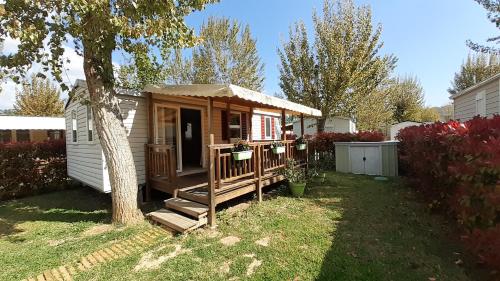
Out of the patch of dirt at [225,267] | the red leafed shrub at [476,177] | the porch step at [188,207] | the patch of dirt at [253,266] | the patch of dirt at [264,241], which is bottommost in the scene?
the patch of dirt at [225,267]

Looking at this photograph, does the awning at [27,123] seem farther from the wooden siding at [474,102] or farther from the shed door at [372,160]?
the wooden siding at [474,102]

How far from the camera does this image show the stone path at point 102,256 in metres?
3.63

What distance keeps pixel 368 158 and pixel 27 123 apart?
1982 centimetres

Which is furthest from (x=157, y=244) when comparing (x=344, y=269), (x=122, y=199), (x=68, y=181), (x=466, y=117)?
(x=466, y=117)

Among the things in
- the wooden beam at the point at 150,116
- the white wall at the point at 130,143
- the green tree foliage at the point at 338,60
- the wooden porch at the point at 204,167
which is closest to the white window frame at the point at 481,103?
the green tree foliage at the point at 338,60

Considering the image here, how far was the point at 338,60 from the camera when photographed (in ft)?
44.5

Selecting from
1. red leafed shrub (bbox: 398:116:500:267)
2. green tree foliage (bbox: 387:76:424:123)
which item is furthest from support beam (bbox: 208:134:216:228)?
green tree foliage (bbox: 387:76:424:123)

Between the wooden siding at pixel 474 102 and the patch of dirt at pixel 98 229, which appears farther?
the wooden siding at pixel 474 102

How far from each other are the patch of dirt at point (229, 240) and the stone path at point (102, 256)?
125 cm

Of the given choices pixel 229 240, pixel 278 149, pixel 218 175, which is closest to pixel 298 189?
pixel 278 149

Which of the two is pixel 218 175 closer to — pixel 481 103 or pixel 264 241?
pixel 264 241

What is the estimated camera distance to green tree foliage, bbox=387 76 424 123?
89.7 ft

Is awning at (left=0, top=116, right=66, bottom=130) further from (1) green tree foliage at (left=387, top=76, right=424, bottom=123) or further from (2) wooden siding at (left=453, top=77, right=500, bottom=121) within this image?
(1) green tree foliage at (left=387, top=76, right=424, bottom=123)

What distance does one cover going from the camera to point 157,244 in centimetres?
439
